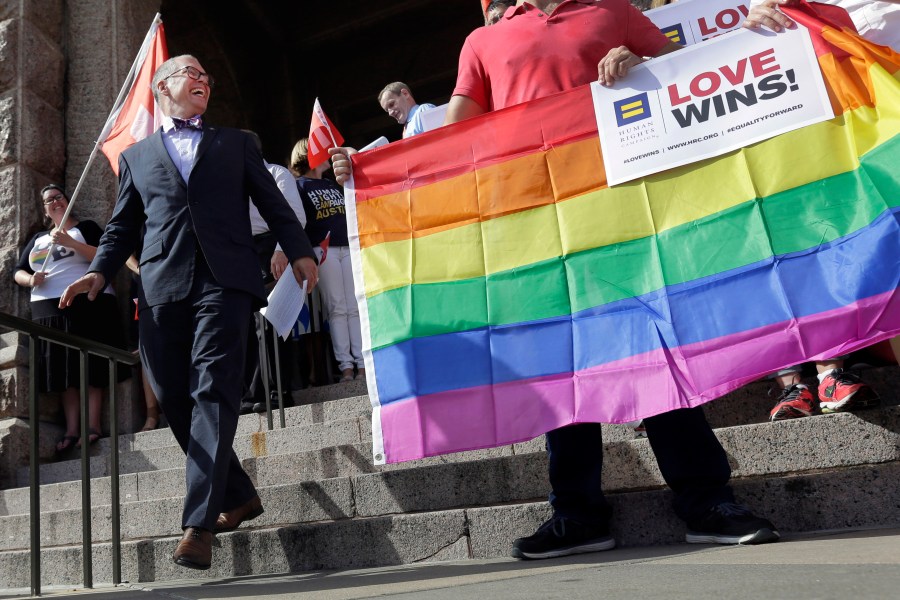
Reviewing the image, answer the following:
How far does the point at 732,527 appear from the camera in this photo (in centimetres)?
268

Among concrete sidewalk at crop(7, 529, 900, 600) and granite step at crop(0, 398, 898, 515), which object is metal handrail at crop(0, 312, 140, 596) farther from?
granite step at crop(0, 398, 898, 515)

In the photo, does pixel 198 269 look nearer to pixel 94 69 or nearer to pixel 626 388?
pixel 626 388

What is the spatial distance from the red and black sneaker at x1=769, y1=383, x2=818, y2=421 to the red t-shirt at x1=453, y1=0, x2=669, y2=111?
1298mm

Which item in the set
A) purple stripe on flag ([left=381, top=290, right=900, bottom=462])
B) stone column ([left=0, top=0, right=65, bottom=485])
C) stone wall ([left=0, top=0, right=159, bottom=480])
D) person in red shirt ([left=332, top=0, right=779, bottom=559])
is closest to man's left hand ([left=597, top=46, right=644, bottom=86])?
person in red shirt ([left=332, top=0, right=779, bottom=559])

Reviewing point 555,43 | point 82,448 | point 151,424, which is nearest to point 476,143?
point 555,43

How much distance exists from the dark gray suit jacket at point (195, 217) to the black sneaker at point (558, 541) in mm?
1404

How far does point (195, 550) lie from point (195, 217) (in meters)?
1.22

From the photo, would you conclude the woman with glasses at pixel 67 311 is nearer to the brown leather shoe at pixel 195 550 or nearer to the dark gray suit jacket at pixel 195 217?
the dark gray suit jacket at pixel 195 217

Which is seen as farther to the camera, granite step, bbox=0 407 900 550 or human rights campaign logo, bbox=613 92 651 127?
human rights campaign logo, bbox=613 92 651 127

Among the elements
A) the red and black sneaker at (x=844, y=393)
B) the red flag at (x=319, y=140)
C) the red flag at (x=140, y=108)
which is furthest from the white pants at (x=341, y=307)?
the red and black sneaker at (x=844, y=393)

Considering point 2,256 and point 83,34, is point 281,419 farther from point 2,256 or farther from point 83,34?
point 83,34

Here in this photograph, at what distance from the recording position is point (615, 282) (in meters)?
3.14

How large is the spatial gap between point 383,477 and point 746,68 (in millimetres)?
1969

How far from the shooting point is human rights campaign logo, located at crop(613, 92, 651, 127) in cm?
320
